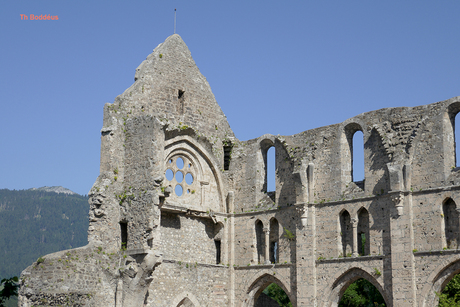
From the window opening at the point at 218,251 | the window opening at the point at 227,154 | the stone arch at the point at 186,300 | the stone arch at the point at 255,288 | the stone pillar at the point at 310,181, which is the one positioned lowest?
the stone arch at the point at 186,300

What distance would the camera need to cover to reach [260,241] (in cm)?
2608

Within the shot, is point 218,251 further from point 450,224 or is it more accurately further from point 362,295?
point 362,295

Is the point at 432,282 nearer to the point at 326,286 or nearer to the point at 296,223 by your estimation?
the point at 326,286

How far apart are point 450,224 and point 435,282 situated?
197 cm

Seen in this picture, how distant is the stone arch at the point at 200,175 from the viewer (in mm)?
25500

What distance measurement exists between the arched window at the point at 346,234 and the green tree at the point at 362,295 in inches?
614

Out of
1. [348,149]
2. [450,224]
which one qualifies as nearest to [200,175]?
[348,149]

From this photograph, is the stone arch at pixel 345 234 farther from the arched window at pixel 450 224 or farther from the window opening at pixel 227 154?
the window opening at pixel 227 154

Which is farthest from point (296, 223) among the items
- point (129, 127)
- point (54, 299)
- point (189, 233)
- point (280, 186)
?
point (54, 299)

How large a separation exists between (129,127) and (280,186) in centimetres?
651

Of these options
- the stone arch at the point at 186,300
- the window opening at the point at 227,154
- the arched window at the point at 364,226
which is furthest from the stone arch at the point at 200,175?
the arched window at the point at 364,226

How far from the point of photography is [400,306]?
21219 mm

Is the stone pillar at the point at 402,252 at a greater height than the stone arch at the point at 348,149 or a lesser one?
lesser

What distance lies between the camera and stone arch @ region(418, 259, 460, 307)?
2072 cm
